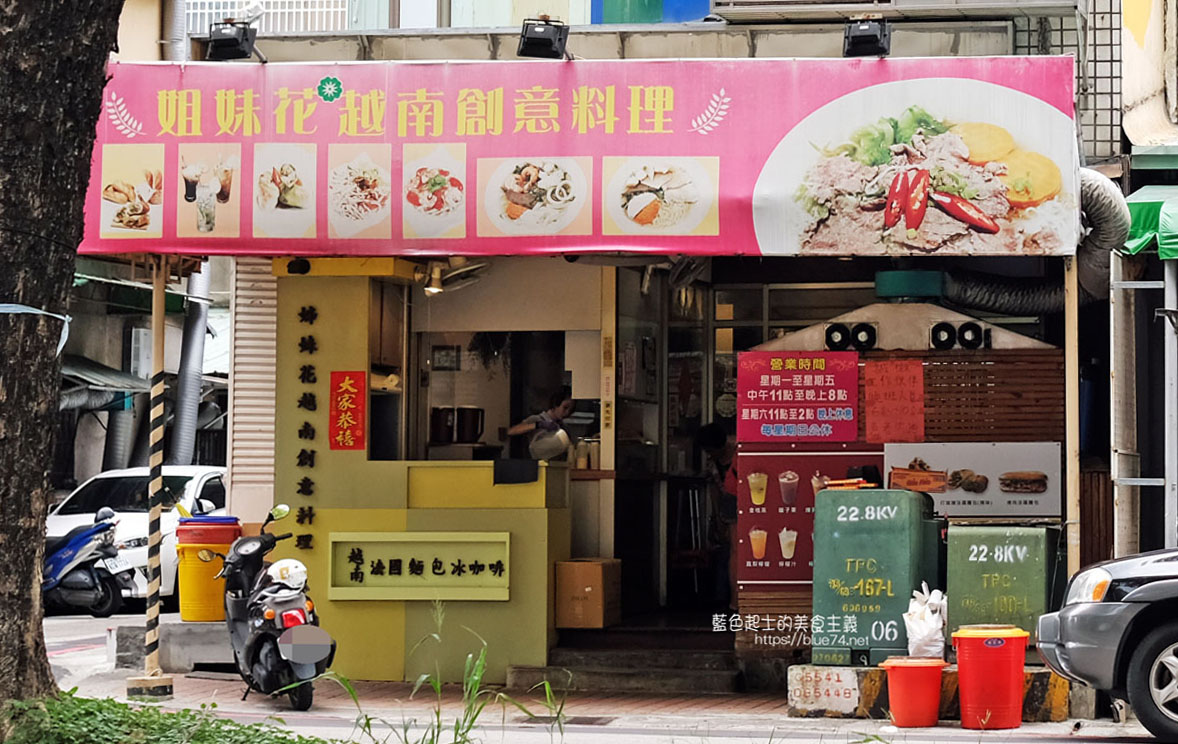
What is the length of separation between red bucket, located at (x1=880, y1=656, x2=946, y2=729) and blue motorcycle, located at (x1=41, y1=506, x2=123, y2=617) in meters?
12.5

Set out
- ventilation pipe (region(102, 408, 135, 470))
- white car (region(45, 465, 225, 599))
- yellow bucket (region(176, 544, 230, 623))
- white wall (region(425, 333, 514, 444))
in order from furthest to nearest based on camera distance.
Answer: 1. ventilation pipe (region(102, 408, 135, 470))
2. white car (region(45, 465, 225, 599))
3. white wall (region(425, 333, 514, 444))
4. yellow bucket (region(176, 544, 230, 623))

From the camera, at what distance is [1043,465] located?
1417 centimetres

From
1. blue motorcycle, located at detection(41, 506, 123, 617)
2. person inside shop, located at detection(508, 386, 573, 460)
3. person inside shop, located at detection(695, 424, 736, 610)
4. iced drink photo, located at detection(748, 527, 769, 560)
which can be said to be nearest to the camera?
iced drink photo, located at detection(748, 527, 769, 560)

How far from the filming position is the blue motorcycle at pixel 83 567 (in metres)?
21.6

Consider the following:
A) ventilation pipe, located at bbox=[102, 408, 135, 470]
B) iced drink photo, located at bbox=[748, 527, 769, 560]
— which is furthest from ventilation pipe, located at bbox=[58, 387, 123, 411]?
iced drink photo, located at bbox=[748, 527, 769, 560]

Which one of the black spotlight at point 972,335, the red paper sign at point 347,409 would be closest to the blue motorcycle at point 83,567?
the red paper sign at point 347,409

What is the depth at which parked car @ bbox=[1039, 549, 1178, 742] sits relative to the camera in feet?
35.4

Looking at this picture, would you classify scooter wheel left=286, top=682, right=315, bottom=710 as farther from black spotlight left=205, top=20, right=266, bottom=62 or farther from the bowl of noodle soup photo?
black spotlight left=205, top=20, right=266, bottom=62

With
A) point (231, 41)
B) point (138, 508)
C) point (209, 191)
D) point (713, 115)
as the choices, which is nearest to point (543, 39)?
point (713, 115)

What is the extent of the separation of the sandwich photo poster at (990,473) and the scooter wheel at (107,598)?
37.8 ft

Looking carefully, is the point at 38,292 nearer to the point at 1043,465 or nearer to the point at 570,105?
the point at 570,105

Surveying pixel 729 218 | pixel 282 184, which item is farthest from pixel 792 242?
pixel 282 184

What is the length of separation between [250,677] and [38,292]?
5094 millimetres

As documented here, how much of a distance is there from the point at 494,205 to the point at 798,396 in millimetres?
3390
